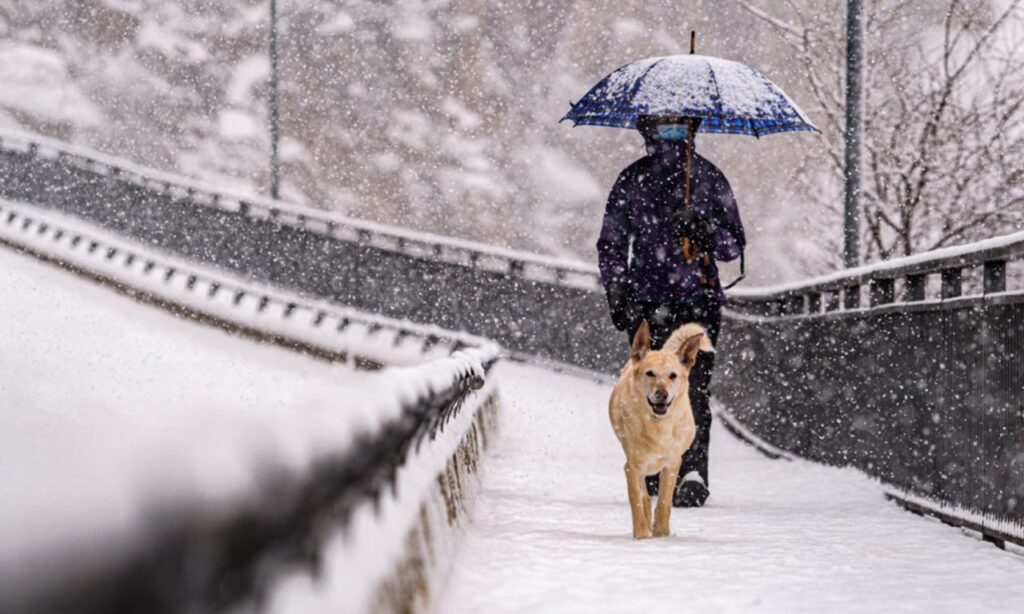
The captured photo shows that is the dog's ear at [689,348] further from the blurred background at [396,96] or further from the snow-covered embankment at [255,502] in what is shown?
the blurred background at [396,96]

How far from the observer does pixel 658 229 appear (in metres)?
9.11

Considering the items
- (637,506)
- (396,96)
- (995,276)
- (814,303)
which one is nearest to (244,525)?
(637,506)

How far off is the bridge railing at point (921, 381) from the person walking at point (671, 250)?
110cm

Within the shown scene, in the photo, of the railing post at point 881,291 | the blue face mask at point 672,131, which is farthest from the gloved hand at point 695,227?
the railing post at point 881,291

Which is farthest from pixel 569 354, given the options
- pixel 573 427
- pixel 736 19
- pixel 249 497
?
pixel 736 19

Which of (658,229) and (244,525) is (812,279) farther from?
(244,525)

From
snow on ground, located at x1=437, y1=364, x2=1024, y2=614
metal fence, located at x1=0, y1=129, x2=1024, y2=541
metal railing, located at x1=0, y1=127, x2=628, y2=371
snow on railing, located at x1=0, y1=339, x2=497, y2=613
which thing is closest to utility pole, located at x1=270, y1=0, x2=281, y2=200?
metal railing, located at x1=0, y1=127, x2=628, y2=371

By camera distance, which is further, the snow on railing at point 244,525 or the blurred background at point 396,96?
the blurred background at point 396,96

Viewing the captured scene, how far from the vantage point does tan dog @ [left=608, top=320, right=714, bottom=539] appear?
7145 millimetres

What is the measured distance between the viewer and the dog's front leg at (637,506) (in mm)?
7281

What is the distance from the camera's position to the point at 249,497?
5.63ft

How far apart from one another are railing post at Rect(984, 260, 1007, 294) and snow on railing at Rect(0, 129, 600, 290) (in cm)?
1745

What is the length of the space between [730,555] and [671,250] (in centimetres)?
283

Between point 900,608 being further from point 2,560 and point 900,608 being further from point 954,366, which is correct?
point 2,560
